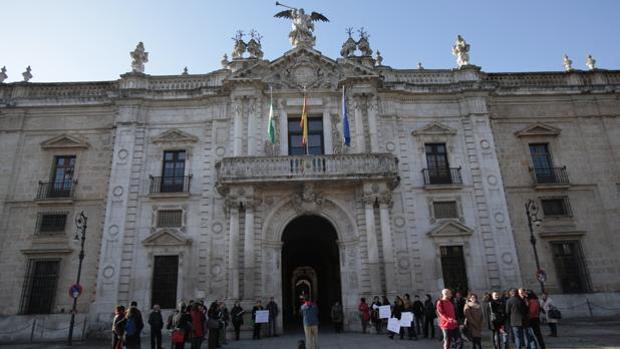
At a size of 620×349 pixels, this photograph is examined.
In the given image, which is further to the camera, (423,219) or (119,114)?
(119,114)

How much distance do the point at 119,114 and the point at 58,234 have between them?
650 cm

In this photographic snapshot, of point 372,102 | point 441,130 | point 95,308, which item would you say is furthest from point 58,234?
point 441,130

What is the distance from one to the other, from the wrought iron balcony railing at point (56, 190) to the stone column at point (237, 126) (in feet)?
26.8

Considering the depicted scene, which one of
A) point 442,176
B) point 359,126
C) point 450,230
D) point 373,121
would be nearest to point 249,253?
point 359,126

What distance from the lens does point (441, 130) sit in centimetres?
2141

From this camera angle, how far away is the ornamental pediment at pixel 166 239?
61.9ft

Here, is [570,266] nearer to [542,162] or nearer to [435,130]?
[542,162]

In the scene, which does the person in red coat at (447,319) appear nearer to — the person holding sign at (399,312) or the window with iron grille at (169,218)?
the person holding sign at (399,312)

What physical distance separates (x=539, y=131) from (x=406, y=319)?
13.7 m

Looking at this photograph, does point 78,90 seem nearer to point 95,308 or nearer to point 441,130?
point 95,308

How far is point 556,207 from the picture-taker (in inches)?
803

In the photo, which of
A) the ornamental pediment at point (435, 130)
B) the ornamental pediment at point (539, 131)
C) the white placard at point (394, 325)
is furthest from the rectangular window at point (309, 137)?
the ornamental pediment at point (539, 131)

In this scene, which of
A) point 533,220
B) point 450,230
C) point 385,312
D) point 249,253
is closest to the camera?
point 385,312

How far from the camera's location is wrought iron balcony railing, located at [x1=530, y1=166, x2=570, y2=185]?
20.7 m
